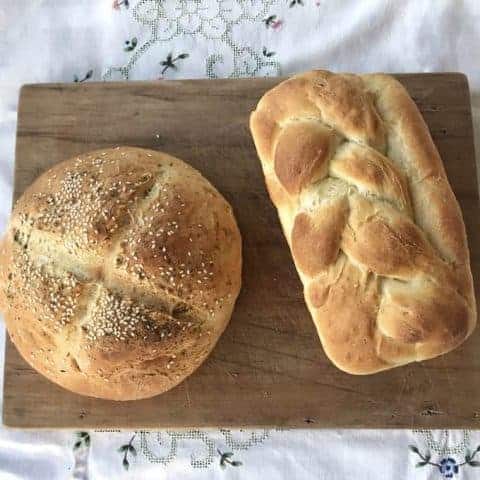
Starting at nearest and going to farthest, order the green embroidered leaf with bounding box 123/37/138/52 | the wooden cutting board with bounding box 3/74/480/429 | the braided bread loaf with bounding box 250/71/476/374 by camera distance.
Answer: the braided bread loaf with bounding box 250/71/476/374 < the wooden cutting board with bounding box 3/74/480/429 < the green embroidered leaf with bounding box 123/37/138/52

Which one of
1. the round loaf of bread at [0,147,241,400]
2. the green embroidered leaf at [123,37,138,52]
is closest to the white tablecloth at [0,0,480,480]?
the green embroidered leaf at [123,37,138,52]

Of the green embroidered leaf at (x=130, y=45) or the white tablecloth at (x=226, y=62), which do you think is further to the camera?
the green embroidered leaf at (x=130, y=45)

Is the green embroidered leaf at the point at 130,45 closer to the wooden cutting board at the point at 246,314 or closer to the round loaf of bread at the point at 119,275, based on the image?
the wooden cutting board at the point at 246,314

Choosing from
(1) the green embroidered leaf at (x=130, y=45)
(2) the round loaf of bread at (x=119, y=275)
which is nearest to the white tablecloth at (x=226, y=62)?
(1) the green embroidered leaf at (x=130, y=45)

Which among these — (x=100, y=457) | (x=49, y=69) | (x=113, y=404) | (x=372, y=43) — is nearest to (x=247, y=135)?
(x=372, y=43)

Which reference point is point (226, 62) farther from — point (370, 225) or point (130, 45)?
point (370, 225)

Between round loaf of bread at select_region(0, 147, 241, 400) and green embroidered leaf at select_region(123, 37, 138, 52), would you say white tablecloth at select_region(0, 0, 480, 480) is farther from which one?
round loaf of bread at select_region(0, 147, 241, 400)
